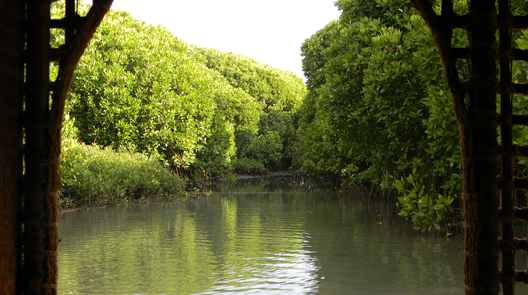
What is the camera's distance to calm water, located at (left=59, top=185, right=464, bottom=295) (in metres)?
7.64

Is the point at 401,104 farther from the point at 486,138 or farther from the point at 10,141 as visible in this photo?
the point at 10,141

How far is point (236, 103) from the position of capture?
123ft

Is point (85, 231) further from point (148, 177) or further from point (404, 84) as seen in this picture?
point (404, 84)

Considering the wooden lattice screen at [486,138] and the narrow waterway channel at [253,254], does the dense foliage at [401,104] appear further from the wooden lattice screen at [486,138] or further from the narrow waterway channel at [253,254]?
the wooden lattice screen at [486,138]

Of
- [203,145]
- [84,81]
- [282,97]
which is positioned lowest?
[203,145]

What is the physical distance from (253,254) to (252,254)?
0.07 feet

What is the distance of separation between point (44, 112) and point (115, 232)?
973cm

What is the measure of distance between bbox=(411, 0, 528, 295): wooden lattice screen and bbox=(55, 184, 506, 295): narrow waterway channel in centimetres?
393

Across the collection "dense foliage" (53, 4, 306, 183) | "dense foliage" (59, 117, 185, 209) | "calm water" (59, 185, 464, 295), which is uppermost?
"dense foliage" (53, 4, 306, 183)

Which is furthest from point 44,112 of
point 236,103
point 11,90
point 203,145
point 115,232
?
point 236,103

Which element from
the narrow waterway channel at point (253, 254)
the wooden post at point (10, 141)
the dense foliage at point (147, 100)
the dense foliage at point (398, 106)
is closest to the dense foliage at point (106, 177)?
the narrow waterway channel at point (253, 254)

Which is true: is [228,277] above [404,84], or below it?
below

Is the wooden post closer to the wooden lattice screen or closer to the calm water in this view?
the wooden lattice screen

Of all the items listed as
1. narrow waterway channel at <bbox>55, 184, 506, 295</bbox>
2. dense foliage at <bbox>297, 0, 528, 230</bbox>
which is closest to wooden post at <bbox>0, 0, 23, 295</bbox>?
narrow waterway channel at <bbox>55, 184, 506, 295</bbox>
